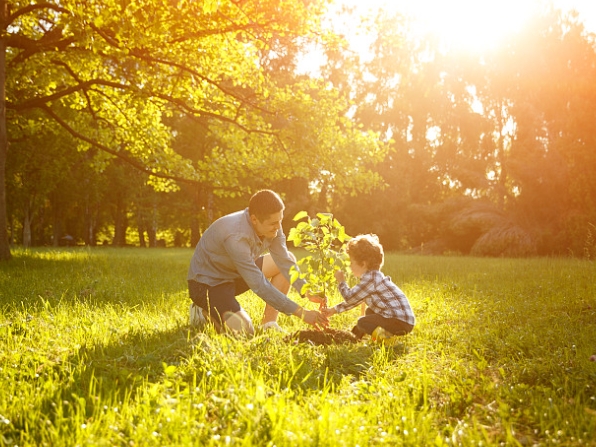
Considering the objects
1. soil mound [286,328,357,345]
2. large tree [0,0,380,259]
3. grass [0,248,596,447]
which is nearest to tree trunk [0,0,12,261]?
large tree [0,0,380,259]

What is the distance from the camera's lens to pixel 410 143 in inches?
1254

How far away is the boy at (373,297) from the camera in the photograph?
518 cm

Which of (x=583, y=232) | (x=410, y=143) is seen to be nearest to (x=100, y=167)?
(x=583, y=232)

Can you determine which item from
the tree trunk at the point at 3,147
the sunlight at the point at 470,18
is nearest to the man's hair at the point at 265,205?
the tree trunk at the point at 3,147

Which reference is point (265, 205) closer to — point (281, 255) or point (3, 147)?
point (281, 255)

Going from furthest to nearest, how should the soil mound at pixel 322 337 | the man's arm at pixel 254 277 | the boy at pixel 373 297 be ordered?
1. the boy at pixel 373 297
2. the man's arm at pixel 254 277
3. the soil mound at pixel 322 337

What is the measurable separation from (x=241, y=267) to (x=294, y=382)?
6.03 feet

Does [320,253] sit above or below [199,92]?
below

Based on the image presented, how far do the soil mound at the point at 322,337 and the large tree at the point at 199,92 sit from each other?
6.83m

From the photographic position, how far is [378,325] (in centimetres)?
525

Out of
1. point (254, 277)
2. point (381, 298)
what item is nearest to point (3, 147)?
point (254, 277)

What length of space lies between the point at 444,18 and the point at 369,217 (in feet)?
40.1

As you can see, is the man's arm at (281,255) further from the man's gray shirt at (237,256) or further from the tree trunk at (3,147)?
the tree trunk at (3,147)

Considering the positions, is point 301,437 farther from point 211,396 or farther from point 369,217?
point 369,217
